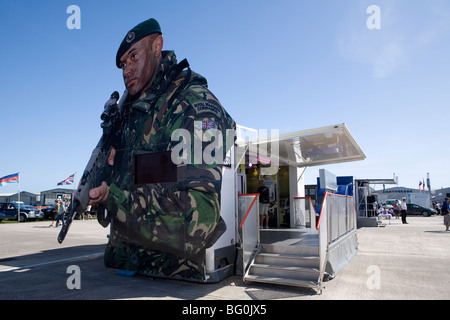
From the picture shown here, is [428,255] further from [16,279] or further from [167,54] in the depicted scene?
[16,279]

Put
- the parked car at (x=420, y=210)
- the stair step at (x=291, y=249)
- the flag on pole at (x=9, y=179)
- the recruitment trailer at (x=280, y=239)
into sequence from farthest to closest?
the parked car at (x=420, y=210) < the flag on pole at (x=9, y=179) < the stair step at (x=291, y=249) < the recruitment trailer at (x=280, y=239)

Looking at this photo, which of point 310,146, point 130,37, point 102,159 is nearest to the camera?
point 130,37

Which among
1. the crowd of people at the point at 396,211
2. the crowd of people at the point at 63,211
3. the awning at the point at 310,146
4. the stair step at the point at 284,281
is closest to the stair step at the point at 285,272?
the stair step at the point at 284,281

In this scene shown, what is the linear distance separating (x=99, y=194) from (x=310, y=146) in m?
5.51

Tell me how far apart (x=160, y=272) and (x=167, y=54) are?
4.59 m

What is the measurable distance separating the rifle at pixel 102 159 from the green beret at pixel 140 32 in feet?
3.48

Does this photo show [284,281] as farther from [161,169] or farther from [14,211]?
[14,211]

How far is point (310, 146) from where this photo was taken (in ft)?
28.0

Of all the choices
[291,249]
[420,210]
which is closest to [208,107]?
[291,249]

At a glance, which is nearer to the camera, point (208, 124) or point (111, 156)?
point (208, 124)

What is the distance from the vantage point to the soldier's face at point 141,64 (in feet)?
22.7

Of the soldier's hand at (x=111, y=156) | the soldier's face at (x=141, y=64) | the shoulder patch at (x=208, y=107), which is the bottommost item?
the soldier's hand at (x=111, y=156)

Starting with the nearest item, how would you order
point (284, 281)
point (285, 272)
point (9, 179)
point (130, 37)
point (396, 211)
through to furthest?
point (284, 281)
point (285, 272)
point (130, 37)
point (9, 179)
point (396, 211)

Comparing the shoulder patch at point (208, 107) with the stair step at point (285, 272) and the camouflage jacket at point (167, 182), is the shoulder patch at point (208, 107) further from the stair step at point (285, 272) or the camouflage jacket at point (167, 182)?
the stair step at point (285, 272)
